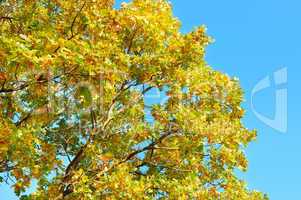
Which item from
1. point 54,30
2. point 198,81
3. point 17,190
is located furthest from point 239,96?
point 17,190

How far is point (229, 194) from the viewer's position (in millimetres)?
22016

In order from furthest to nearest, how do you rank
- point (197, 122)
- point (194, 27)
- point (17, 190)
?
point (194, 27) < point (197, 122) < point (17, 190)

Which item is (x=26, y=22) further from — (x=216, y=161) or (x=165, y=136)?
(x=216, y=161)

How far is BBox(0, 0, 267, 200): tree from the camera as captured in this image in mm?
18922

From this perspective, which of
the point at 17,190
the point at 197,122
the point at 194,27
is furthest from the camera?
the point at 194,27

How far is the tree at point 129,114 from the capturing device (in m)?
18.9

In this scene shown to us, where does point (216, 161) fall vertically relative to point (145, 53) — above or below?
below

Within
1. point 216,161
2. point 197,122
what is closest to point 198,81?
point 197,122

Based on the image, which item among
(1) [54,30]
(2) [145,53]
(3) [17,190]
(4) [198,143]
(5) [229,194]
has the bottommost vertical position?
(3) [17,190]

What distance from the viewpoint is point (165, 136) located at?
22.3m

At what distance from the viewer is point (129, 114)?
22.3m

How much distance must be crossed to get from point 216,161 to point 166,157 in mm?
2054

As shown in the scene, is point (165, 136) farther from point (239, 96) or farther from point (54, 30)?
point (54, 30)

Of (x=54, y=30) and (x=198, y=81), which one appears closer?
(x=54, y=30)
